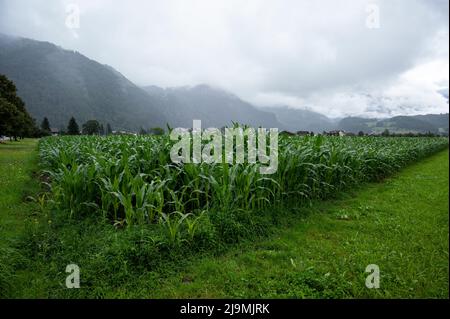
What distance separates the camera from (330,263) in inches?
146

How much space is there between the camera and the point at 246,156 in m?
6.15

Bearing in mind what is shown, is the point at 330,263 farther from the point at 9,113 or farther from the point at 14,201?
the point at 9,113

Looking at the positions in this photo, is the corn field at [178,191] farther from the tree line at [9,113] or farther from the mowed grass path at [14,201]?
the tree line at [9,113]

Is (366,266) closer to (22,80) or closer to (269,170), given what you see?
(269,170)

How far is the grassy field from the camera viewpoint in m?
3.16

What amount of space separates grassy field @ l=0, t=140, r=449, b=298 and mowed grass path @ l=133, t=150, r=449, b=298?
0.01m

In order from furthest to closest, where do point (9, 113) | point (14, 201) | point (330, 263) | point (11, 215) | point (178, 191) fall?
1. point (9, 113)
2. point (14, 201)
3. point (11, 215)
4. point (178, 191)
5. point (330, 263)

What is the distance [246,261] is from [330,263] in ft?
3.48

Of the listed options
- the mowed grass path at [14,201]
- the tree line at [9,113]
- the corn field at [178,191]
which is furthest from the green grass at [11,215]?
the tree line at [9,113]

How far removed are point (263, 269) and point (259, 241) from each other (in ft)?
2.66

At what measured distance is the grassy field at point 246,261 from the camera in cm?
316

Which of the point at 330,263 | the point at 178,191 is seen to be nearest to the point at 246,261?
the point at 330,263

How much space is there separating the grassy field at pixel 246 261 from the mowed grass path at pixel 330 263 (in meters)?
0.01

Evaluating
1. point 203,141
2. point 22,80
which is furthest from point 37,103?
point 203,141
